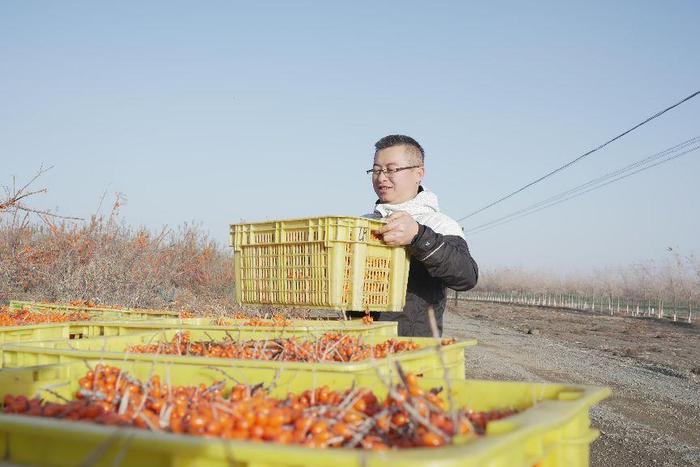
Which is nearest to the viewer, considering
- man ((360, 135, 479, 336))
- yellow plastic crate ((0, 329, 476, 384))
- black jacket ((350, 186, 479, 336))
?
yellow plastic crate ((0, 329, 476, 384))

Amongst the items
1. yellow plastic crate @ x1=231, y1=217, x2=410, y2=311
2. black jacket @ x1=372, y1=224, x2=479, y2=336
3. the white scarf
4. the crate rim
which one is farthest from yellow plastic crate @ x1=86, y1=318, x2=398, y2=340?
the crate rim

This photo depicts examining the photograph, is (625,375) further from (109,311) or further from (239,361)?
(239,361)

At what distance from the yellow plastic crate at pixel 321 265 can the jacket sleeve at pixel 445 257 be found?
9.8 inches

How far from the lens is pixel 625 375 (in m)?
12.4

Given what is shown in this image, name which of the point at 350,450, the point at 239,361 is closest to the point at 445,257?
the point at 239,361

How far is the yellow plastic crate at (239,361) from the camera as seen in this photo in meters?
2.15

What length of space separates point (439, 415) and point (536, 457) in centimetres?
23

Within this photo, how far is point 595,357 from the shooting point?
15625mm

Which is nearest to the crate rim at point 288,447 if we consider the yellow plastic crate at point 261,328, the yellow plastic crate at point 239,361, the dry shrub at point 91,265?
the yellow plastic crate at point 239,361

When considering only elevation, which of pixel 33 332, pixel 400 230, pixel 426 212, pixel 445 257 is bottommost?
pixel 33 332

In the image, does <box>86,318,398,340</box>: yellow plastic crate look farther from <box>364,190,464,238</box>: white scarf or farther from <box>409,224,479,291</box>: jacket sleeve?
<box>364,190,464,238</box>: white scarf

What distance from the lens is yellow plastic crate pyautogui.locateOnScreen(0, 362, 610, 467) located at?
1125 mm

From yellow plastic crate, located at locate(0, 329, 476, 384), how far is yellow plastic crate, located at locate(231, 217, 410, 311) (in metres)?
0.45

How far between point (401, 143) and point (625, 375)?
32.4ft
